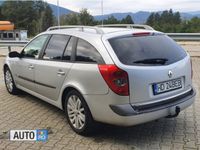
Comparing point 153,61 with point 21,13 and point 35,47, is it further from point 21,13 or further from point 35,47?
point 21,13

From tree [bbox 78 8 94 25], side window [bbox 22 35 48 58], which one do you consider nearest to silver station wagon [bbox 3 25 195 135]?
side window [bbox 22 35 48 58]

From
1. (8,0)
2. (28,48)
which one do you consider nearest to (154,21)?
(28,48)

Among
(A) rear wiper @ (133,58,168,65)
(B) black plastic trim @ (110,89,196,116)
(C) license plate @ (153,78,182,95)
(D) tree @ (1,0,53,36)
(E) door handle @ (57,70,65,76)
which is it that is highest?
(D) tree @ (1,0,53,36)

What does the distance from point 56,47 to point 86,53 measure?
3.11 ft

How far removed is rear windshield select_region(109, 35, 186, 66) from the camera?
4.43m

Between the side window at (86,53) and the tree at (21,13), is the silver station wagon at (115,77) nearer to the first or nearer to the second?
the side window at (86,53)

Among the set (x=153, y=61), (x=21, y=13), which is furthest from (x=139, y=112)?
(x=21, y=13)

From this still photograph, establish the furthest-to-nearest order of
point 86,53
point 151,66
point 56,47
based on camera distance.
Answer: point 56,47
point 86,53
point 151,66

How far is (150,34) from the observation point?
4984mm

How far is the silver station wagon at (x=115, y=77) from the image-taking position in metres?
4.26

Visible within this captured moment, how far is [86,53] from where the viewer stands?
4766mm

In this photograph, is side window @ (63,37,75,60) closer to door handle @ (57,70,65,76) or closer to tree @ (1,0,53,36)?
door handle @ (57,70,65,76)

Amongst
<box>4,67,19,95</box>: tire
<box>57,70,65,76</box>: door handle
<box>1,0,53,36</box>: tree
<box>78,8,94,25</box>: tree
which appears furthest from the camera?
<box>1,0,53,36</box>: tree

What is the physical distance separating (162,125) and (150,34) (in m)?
1.43
